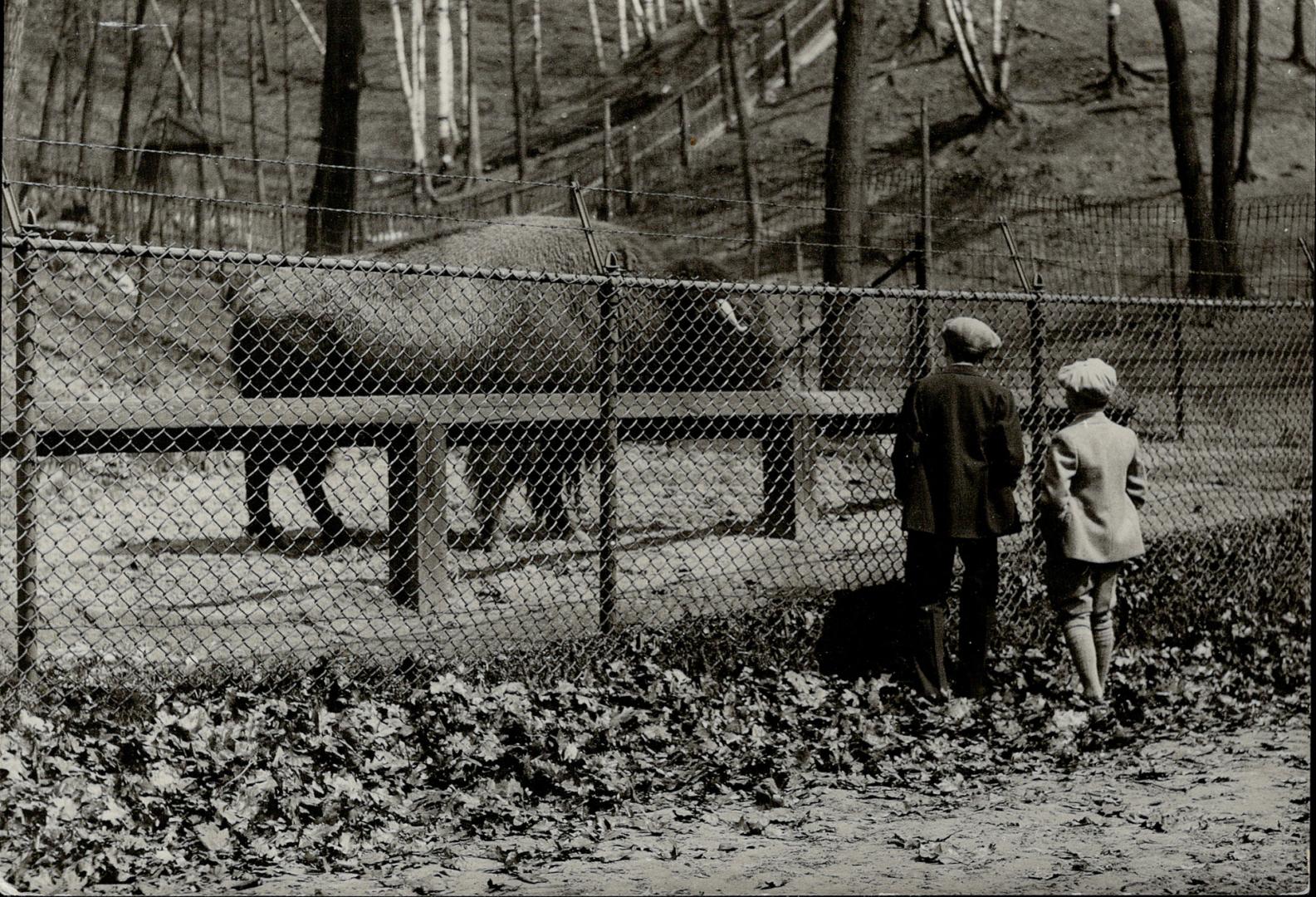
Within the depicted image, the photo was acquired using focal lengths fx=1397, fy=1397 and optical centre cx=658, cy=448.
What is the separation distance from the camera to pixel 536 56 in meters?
36.2

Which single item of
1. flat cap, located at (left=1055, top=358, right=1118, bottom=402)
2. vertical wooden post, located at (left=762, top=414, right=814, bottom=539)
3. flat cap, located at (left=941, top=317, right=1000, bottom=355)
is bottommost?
vertical wooden post, located at (left=762, top=414, right=814, bottom=539)

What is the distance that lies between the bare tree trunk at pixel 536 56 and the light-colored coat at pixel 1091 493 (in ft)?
103

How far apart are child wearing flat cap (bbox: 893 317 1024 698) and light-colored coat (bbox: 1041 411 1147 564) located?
17 centimetres

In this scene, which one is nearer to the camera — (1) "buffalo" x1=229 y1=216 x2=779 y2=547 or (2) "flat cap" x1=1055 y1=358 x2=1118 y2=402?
(2) "flat cap" x1=1055 y1=358 x2=1118 y2=402

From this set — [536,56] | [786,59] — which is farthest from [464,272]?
[536,56]

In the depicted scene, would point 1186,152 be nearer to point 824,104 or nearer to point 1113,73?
point 1113,73

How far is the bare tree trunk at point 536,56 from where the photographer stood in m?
36.2

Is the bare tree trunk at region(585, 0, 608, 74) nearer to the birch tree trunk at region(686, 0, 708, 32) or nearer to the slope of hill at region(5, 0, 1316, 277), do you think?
the slope of hill at region(5, 0, 1316, 277)

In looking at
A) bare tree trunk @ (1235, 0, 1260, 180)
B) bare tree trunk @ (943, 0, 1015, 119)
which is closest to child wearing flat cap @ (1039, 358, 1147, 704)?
bare tree trunk @ (1235, 0, 1260, 180)

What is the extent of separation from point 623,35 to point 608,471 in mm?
35368

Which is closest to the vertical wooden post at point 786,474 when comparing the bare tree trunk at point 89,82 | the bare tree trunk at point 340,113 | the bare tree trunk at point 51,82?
the bare tree trunk at point 340,113

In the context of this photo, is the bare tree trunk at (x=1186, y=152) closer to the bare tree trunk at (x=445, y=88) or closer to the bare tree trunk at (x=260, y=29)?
the bare tree trunk at (x=445, y=88)

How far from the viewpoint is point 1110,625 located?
6.36 m

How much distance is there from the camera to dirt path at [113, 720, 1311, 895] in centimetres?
398
